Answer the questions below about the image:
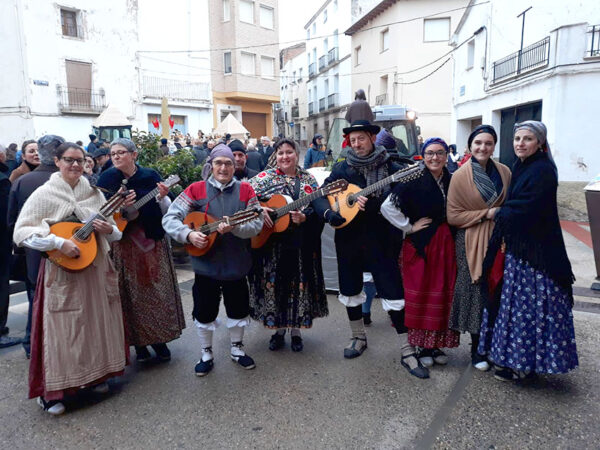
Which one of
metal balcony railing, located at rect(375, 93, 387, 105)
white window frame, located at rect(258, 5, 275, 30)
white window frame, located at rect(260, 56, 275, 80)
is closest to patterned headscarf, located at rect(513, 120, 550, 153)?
metal balcony railing, located at rect(375, 93, 387, 105)

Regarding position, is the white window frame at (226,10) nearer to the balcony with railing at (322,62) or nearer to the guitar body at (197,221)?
the balcony with railing at (322,62)

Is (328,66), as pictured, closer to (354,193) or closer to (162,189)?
(354,193)

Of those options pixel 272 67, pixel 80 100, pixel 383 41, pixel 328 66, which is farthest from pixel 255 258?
pixel 328 66

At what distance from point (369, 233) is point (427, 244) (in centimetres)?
46

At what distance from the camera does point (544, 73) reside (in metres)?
10.6

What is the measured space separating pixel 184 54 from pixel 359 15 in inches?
428

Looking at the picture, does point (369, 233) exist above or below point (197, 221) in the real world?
below

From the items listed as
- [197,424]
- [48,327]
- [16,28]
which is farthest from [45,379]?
[16,28]

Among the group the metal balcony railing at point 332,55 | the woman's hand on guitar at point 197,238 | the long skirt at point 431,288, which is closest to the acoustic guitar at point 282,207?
the woman's hand on guitar at point 197,238

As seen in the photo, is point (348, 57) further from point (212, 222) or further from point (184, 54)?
point (212, 222)

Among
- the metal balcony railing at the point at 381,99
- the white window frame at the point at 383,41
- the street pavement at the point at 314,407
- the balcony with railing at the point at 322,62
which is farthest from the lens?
the balcony with railing at the point at 322,62

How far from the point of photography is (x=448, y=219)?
3422 millimetres

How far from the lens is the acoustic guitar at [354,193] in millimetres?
3345

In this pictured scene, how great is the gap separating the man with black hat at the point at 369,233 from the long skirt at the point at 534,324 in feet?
2.44
